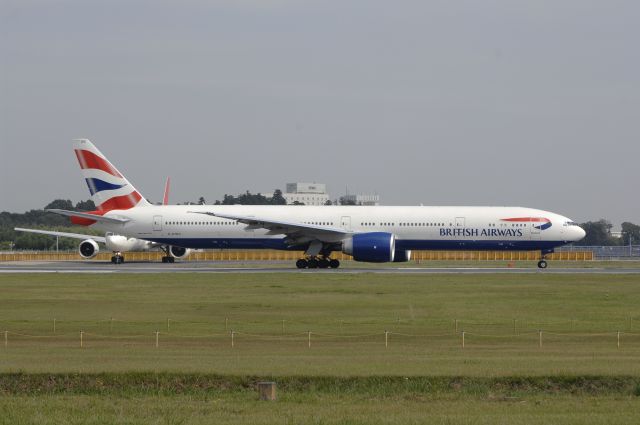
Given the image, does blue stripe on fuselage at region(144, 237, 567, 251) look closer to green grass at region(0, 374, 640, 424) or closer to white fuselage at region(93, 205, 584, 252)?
white fuselage at region(93, 205, 584, 252)

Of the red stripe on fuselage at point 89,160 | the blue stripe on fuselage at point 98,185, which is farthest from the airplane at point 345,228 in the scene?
the red stripe on fuselage at point 89,160

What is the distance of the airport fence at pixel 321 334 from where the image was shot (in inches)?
1173

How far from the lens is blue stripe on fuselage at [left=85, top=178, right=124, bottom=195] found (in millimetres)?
72875

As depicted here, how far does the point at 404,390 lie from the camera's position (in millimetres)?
21719

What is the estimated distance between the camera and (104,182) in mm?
73125

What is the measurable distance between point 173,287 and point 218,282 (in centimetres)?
379

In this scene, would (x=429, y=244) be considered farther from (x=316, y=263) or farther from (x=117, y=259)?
(x=117, y=259)

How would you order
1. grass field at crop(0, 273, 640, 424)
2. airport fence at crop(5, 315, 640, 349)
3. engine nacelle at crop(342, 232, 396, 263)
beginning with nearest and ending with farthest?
1. grass field at crop(0, 273, 640, 424)
2. airport fence at crop(5, 315, 640, 349)
3. engine nacelle at crop(342, 232, 396, 263)

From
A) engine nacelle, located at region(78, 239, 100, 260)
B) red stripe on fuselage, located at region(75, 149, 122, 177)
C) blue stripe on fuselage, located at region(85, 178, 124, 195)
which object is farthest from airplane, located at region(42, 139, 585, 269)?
engine nacelle, located at region(78, 239, 100, 260)

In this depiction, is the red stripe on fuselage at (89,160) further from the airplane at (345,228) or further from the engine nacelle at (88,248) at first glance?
the engine nacelle at (88,248)

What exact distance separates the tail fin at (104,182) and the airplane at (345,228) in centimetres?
94

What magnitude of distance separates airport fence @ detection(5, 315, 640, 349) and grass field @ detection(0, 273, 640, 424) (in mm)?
76

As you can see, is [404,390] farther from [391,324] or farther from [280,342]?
[391,324]

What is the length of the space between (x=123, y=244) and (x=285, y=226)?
25.1 meters
